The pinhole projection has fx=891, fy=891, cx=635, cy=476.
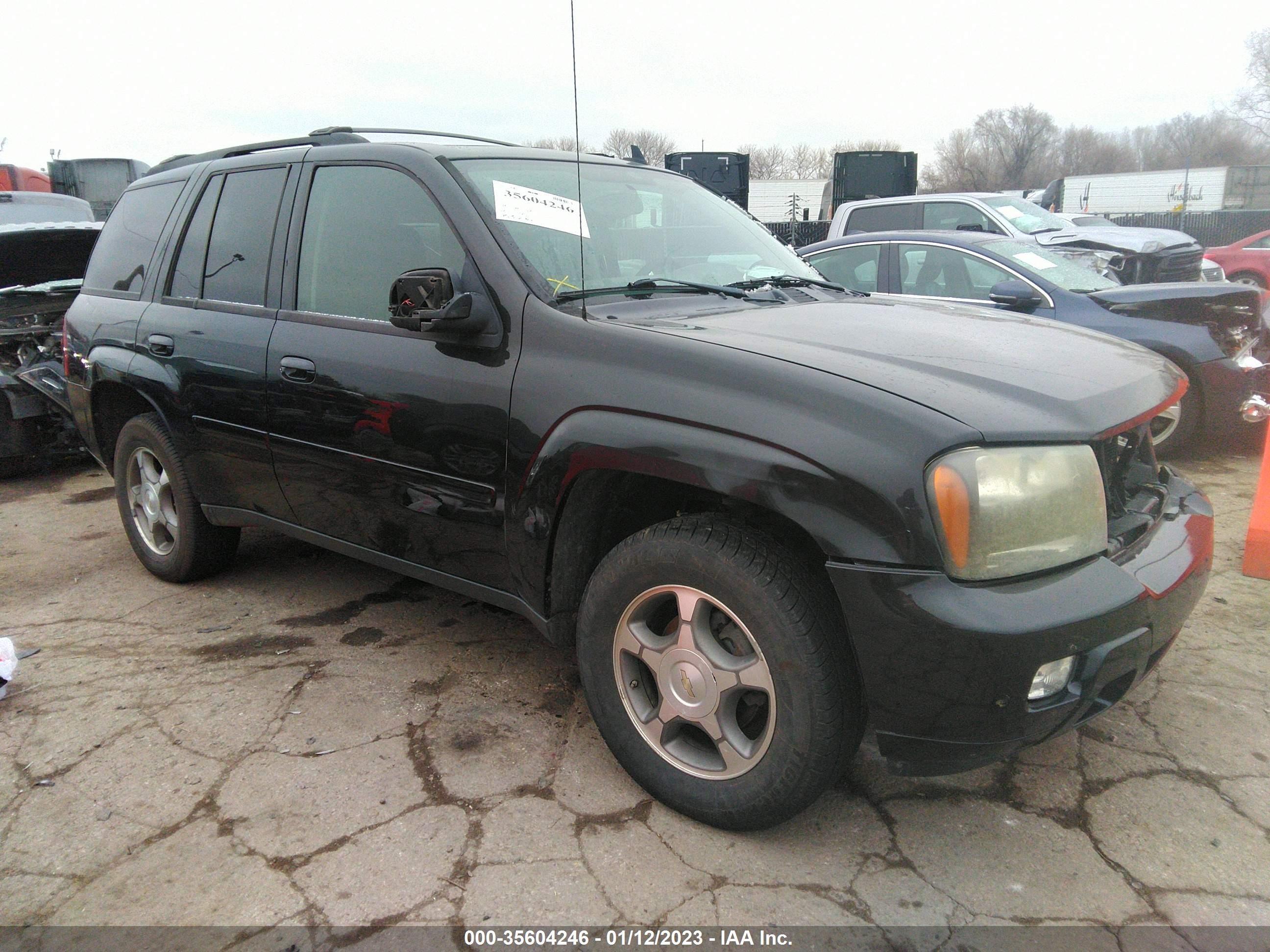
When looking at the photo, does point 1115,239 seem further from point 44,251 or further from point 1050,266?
point 44,251

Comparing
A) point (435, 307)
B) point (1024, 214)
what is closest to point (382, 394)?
point (435, 307)

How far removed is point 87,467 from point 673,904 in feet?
21.1

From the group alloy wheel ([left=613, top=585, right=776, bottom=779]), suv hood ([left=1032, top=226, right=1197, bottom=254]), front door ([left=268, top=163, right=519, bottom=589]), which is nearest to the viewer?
alloy wheel ([left=613, top=585, right=776, bottom=779])

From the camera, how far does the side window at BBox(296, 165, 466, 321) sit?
2809mm

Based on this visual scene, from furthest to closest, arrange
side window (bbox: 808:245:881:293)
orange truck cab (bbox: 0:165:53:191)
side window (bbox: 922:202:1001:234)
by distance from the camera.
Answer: orange truck cab (bbox: 0:165:53:191)
side window (bbox: 922:202:1001:234)
side window (bbox: 808:245:881:293)

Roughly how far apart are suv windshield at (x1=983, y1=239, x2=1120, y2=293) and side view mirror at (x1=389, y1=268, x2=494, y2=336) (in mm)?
4687

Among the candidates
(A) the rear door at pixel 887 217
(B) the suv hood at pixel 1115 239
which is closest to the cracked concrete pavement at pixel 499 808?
(B) the suv hood at pixel 1115 239

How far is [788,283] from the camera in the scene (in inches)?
127

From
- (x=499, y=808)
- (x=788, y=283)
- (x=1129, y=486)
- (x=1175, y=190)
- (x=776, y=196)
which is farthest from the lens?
(x=1175, y=190)

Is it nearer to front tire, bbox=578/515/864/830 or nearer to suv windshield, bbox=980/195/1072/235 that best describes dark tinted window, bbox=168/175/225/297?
front tire, bbox=578/515/864/830

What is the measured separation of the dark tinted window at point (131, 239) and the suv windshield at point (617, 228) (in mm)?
1847

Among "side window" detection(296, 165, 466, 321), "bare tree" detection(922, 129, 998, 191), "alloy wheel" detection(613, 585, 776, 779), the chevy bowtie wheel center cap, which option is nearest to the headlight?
"alloy wheel" detection(613, 585, 776, 779)

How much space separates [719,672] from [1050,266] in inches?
203

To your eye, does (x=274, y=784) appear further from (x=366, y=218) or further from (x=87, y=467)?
(x=87, y=467)
